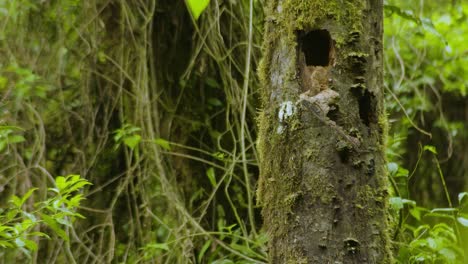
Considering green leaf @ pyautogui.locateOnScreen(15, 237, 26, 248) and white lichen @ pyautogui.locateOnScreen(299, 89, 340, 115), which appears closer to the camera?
white lichen @ pyautogui.locateOnScreen(299, 89, 340, 115)

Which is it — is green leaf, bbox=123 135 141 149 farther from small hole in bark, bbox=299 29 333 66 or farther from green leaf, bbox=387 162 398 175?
small hole in bark, bbox=299 29 333 66

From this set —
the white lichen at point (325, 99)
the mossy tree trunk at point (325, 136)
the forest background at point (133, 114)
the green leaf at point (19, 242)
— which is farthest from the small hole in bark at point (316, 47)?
the forest background at point (133, 114)

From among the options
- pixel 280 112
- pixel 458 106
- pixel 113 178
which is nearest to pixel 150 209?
pixel 113 178

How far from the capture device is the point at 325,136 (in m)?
1.75

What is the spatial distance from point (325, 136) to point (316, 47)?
0.28m

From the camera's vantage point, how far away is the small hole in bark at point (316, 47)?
182 cm

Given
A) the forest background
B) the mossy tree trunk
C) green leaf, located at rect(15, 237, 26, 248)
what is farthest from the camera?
the forest background

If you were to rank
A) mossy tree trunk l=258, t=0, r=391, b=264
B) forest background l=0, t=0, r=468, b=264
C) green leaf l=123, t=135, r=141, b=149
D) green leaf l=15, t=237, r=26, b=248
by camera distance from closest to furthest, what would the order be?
mossy tree trunk l=258, t=0, r=391, b=264
green leaf l=15, t=237, r=26, b=248
green leaf l=123, t=135, r=141, b=149
forest background l=0, t=0, r=468, b=264

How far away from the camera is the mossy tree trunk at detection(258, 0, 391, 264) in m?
1.72

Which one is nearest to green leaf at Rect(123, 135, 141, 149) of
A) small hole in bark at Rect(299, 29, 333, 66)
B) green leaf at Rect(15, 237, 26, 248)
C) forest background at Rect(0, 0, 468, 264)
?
forest background at Rect(0, 0, 468, 264)

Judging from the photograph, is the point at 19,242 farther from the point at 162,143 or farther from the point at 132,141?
the point at 162,143

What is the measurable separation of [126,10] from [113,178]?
32.7 inches

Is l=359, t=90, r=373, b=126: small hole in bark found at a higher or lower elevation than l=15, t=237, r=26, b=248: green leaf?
higher

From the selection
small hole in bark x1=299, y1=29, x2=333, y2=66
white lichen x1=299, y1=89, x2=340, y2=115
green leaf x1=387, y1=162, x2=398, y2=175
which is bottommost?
green leaf x1=387, y1=162, x2=398, y2=175
